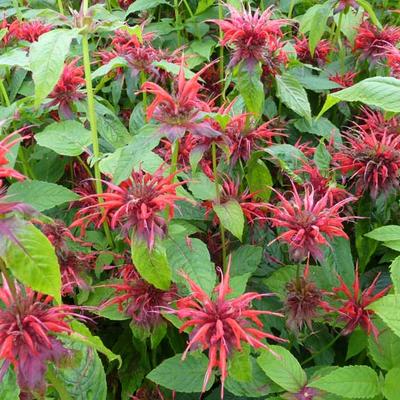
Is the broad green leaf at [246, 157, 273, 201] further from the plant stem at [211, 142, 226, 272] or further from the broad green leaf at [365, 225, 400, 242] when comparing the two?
the broad green leaf at [365, 225, 400, 242]

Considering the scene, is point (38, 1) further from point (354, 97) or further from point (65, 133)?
point (354, 97)

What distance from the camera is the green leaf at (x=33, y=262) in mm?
568

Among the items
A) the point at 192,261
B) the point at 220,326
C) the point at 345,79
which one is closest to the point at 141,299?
the point at 192,261

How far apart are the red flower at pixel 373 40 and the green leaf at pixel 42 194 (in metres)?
0.91

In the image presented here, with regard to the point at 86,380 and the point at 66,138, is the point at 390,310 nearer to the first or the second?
the point at 86,380

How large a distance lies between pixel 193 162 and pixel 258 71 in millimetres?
292

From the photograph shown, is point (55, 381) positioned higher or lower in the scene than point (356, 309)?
higher

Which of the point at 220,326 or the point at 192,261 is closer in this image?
the point at 220,326

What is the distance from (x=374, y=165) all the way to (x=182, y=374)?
51 centimetres

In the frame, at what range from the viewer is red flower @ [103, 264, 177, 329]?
0.90m

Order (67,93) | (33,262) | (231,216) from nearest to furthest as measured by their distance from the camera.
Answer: (33,262) → (231,216) → (67,93)

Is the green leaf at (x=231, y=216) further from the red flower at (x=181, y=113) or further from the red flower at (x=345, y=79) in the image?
the red flower at (x=345, y=79)

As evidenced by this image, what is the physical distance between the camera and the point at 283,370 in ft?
2.86

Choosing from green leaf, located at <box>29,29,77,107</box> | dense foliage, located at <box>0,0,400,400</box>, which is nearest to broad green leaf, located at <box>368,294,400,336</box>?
dense foliage, located at <box>0,0,400,400</box>
